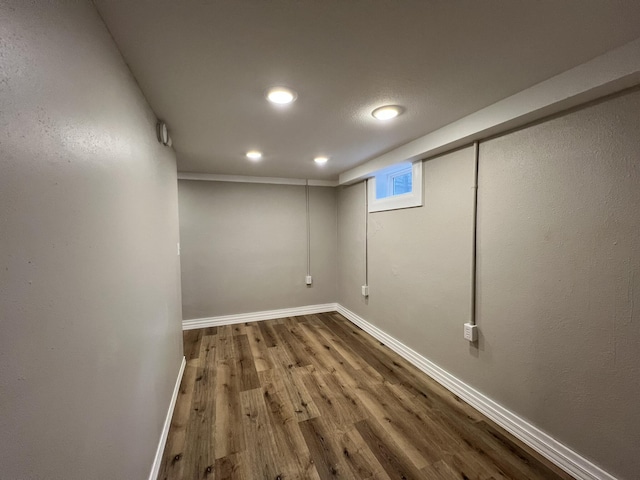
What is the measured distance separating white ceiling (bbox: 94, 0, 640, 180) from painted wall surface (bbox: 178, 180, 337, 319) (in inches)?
72.6

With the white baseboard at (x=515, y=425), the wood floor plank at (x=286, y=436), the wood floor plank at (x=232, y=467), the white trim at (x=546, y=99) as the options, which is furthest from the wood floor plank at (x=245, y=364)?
the white trim at (x=546, y=99)

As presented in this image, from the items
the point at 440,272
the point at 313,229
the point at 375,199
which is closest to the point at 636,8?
the point at 440,272

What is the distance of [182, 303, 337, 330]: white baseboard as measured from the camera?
3557 mm

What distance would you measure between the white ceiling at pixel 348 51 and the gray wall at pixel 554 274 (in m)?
0.41

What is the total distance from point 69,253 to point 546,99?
2.11 m

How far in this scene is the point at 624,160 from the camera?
1.24 m

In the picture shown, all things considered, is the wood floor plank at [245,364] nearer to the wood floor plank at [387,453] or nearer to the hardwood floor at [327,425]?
the hardwood floor at [327,425]

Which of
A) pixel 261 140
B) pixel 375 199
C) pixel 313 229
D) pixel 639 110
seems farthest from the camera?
pixel 313 229

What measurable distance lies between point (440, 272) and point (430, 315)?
0.43 meters

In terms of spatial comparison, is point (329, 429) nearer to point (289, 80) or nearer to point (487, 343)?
point (487, 343)

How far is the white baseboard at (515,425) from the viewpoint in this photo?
1.39 meters

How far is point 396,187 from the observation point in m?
3.07

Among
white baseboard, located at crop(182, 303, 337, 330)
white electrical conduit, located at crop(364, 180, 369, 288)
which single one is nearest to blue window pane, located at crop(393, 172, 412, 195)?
white electrical conduit, located at crop(364, 180, 369, 288)

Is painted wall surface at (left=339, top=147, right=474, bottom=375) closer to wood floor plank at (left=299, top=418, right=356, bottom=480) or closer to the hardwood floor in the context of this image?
the hardwood floor
